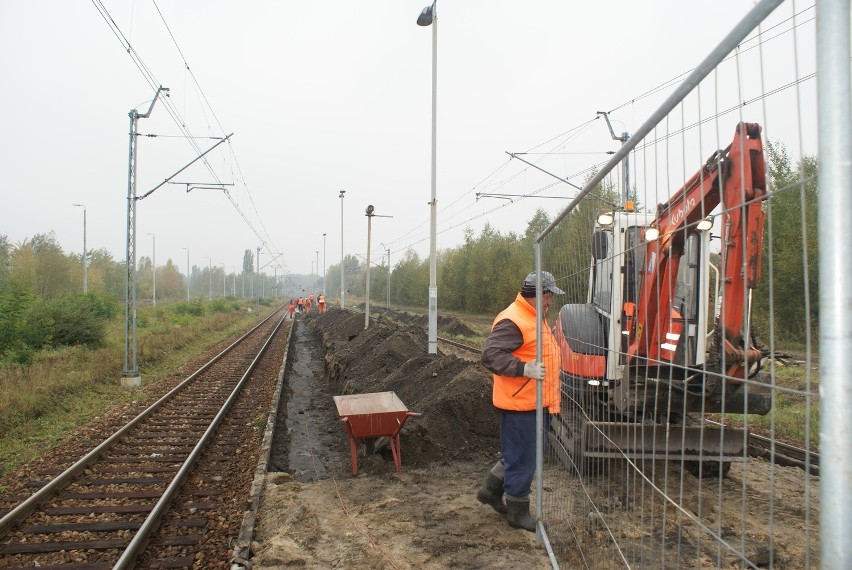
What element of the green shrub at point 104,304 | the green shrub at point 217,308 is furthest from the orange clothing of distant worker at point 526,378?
the green shrub at point 217,308

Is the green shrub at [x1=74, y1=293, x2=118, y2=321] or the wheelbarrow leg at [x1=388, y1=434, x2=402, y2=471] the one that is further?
the green shrub at [x1=74, y1=293, x2=118, y2=321]

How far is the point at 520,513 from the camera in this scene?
16.1 feet

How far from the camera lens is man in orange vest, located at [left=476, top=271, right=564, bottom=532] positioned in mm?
4551

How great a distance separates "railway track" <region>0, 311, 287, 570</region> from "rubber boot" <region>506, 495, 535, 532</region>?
252cm

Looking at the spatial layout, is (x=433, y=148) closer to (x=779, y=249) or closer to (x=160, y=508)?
(x=160, y=508)

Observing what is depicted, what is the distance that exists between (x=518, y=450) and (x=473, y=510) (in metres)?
1.31

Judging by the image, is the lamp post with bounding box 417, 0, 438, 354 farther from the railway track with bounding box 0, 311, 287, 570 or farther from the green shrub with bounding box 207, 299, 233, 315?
the green shrub with bounding box 207, 299, 233, 315

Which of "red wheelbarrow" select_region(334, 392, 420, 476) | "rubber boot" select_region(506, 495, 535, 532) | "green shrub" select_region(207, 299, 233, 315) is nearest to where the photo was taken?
"rubber boot" select_region(506, 495, 535, 532)

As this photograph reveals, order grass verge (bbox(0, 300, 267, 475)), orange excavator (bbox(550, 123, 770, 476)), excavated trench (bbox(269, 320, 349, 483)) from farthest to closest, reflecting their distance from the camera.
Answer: grass verge (bbox(0, 300, 267, 475)), excavated trench (bbox(269, 320, 349, 483)), orange excavator (bbox(550, 123, 770, 476))

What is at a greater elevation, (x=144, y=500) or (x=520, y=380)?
(x=520, y=380)

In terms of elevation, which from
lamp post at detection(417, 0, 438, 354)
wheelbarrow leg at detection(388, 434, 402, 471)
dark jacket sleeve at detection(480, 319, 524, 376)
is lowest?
wheelbarrow leg at detection(388, 434, 402, 471)

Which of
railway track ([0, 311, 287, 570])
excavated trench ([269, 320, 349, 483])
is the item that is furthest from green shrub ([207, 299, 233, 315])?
railway track ([0, 311, 287, 570])

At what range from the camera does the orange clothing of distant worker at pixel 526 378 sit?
15.0 ft

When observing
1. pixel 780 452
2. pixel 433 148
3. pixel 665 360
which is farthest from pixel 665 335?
pixel 433 148
